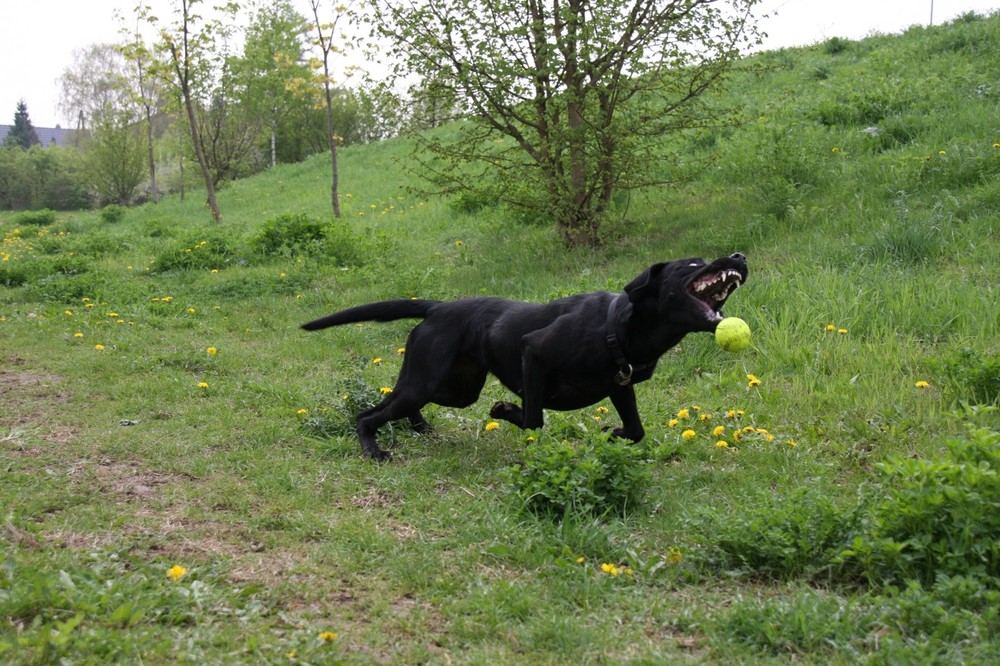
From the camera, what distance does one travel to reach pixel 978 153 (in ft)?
29.6

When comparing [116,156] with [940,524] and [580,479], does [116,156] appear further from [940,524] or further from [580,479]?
[940,524]

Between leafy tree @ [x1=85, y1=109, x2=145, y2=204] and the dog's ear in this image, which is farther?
leafy tree @ [x1=85, y1=109, x2=145, y2=204]

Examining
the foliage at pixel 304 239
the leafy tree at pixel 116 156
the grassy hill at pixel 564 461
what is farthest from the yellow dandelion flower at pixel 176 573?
the leafy tree at pixel 116 156

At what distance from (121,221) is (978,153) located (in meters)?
A: 19.9

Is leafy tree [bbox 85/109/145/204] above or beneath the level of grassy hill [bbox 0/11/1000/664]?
above

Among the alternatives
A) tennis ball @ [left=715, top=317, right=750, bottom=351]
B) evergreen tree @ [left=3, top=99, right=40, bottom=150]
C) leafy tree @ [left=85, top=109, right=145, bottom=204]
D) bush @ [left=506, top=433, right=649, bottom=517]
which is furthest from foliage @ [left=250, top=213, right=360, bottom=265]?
evergreen tree @ [left=3, top=99, right=40, bottom=150]

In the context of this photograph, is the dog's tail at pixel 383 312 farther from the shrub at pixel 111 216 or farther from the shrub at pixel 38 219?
the shrub at pixel 38 219

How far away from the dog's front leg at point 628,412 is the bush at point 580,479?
51 cm

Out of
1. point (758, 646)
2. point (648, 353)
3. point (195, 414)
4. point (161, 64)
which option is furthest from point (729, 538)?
point (161, 64)

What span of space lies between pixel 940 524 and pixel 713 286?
145cm

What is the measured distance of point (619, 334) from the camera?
4.28 meters

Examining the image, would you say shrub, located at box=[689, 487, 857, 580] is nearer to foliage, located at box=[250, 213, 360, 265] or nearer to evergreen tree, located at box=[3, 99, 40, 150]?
foliage, located at box=[250, 213, 360, 265]

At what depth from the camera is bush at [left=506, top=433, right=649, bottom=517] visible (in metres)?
3.83

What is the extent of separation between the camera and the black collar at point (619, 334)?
427 cm
